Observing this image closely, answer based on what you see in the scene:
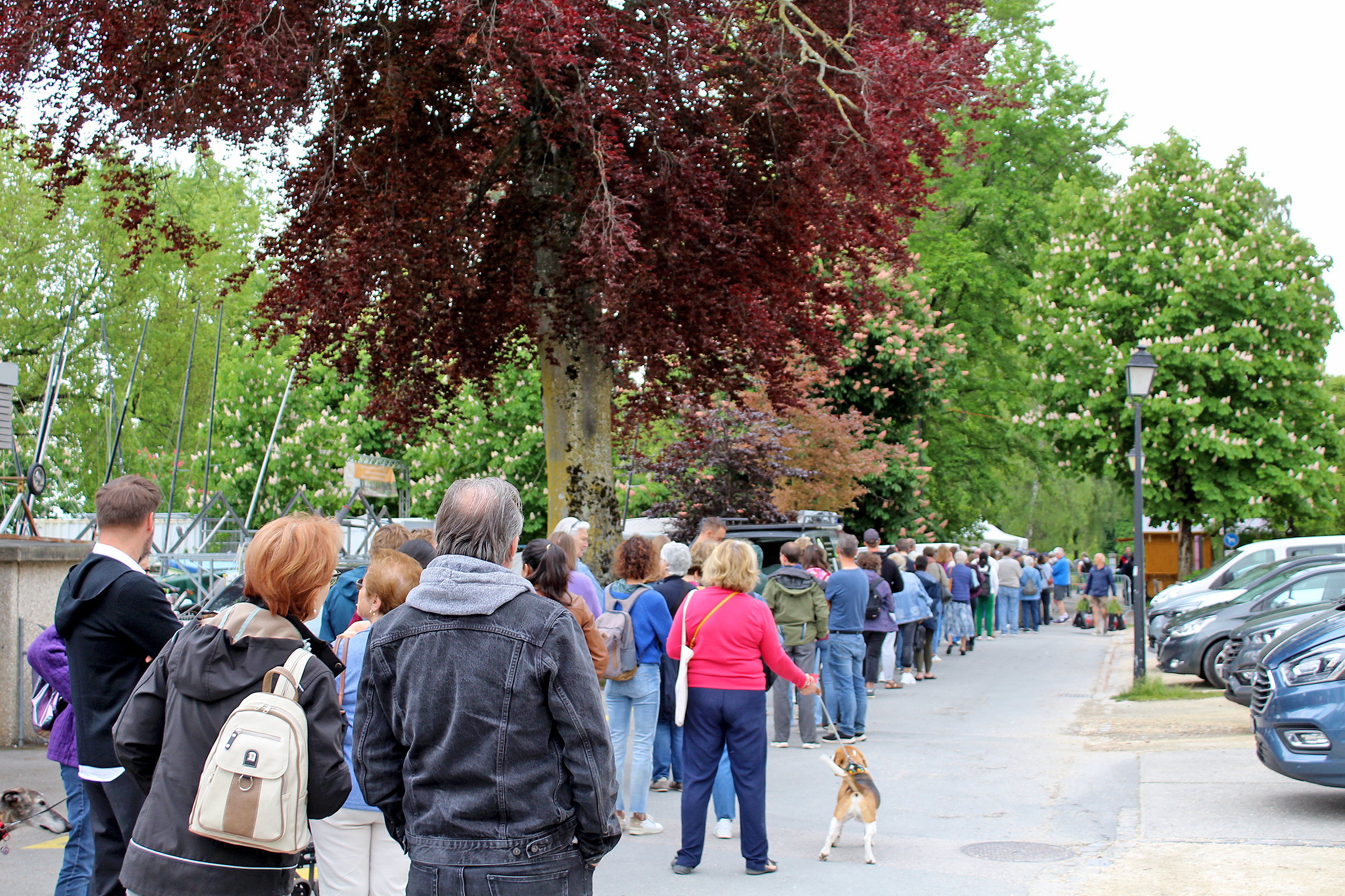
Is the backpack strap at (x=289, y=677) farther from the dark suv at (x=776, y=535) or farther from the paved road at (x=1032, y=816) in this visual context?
the dark suv at (x=776, y=535)

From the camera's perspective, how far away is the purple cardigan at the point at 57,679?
502 centimetres

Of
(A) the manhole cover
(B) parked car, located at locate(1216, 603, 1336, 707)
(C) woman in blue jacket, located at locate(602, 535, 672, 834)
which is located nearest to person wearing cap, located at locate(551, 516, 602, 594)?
(C) woman in blue jacket, located at locate(602, 535, 672, 834)

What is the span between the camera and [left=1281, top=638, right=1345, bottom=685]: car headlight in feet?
25.7

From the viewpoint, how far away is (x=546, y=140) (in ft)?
36.3

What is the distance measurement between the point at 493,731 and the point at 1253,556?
21289 mm

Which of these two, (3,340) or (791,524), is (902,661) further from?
(3,340)

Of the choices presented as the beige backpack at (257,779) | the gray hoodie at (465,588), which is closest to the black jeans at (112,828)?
the beige backpack at (257,779)

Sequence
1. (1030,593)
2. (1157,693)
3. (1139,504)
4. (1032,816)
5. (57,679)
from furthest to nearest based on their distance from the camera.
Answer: (1030,593), (1139,504), (1157,693), (1032,816), (57,679)

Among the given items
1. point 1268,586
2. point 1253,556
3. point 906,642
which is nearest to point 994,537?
point 1253,556

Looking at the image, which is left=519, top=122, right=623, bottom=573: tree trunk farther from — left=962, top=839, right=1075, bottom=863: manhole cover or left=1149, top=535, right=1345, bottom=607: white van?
left=1149, top=535, right=1345, bottom=607: white van

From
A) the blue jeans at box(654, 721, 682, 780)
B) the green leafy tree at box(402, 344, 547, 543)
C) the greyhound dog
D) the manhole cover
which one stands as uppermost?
the green leafy tree at box(402, 344, 547, 543)

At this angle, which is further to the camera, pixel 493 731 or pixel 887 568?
pixel 887 568

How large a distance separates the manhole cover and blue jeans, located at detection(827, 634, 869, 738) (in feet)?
12.5

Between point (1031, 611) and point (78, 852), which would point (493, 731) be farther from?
point (1031, 611)
